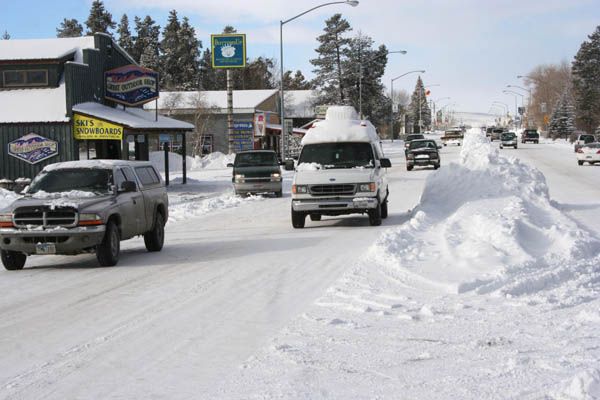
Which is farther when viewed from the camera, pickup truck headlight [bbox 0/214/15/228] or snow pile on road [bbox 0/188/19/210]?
snow pile on road [bbox 0/188/19/210]

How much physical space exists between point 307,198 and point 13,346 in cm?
1058

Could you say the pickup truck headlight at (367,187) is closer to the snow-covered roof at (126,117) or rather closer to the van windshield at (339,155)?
the van windshield at (339,155)

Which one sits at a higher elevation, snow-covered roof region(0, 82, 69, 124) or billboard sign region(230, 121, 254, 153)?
snow-covered roof region(0, 82, 69, 124)

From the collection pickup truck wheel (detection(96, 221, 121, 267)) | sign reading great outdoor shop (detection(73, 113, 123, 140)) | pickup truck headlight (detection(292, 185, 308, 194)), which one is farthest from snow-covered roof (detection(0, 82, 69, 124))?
pickup truck wheel (detection(96, 221, 121, 267))

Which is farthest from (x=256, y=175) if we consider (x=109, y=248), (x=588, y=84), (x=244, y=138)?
(x=588, y=84)

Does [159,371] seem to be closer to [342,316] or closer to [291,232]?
[342,316]

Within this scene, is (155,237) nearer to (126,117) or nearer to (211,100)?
(126,117)

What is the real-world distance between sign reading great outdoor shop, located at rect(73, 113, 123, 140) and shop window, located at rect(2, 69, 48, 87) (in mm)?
2928

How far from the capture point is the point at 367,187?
685 inches

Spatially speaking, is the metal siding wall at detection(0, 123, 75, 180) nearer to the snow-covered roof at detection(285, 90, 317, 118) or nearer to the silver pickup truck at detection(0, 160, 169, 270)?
the silver pickup truck at detection(0, 160, 169, 270)

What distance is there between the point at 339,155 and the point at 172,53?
90031 mm

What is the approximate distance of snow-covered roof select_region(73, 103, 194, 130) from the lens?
30.7 meters

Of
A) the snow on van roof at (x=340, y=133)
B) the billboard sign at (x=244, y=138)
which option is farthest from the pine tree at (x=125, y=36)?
the snow on van roof at (x=340, y=133)

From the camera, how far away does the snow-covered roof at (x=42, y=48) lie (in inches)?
1277
